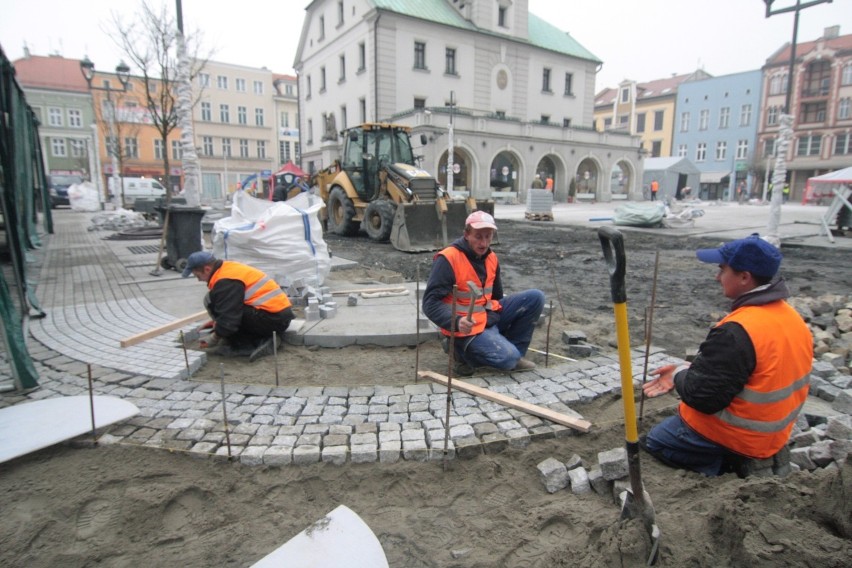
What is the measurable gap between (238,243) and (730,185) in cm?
5563

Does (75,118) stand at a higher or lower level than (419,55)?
lower

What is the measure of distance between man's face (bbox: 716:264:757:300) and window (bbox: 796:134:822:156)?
57.0 metres

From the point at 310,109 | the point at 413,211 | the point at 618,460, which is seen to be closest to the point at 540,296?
the point at 618,460

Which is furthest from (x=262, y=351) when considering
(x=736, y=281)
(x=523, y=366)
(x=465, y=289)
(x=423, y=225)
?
(x=423, y=225)

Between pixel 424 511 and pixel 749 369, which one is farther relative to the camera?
pixel 424 511

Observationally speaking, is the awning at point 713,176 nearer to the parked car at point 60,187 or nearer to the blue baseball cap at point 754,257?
the parked car at point 60,187

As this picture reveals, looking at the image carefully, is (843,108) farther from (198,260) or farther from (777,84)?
(198,260)

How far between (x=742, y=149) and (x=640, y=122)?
39.8 feet

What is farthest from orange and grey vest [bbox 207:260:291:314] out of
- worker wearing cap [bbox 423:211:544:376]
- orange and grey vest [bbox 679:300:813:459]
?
orange and grey vest [bbox 679:300:813:459]

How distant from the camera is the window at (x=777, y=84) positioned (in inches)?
1806

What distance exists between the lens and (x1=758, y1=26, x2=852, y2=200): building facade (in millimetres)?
44250

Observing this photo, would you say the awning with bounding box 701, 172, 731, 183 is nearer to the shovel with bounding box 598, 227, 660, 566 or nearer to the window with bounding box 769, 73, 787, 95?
the window with bounding box 769, 73, 787, 95

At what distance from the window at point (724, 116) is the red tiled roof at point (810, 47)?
503 centimetres

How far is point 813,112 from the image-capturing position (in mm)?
46656
